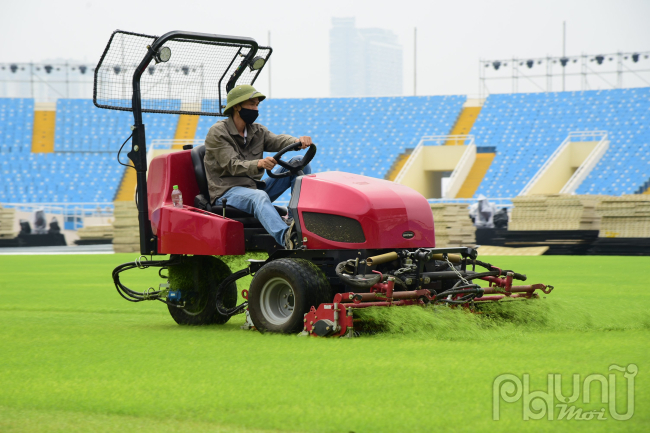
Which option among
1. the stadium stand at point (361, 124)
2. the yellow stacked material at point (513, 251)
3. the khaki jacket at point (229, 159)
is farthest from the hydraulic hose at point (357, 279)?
the stadium stand at point (361, 124)

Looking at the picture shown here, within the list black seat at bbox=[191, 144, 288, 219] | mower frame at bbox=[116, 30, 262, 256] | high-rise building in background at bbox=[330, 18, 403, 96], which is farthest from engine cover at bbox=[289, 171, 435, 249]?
high-rise building in background at bbox=[330, 18, 403, 96]

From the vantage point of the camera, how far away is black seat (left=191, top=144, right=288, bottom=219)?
622 centimetres

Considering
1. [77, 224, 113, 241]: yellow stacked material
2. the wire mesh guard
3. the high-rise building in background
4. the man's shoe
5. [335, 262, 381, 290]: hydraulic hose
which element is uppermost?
the high-rise building in background

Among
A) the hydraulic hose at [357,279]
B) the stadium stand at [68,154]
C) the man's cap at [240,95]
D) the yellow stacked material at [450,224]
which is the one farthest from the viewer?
the stadium stand at [68,154]

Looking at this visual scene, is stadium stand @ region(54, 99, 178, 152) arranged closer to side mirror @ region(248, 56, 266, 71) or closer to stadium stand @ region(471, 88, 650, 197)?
stadium stand @ region(471, 88, 650, 197)

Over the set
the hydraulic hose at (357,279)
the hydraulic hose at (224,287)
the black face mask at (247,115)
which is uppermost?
the black face mask at (247,115)

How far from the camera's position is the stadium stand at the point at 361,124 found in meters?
39.2

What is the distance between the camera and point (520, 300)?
6082mm

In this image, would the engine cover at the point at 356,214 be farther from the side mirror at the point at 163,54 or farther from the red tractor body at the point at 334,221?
the side mirror at the point at 163,54

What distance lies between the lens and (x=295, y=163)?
6273 mm

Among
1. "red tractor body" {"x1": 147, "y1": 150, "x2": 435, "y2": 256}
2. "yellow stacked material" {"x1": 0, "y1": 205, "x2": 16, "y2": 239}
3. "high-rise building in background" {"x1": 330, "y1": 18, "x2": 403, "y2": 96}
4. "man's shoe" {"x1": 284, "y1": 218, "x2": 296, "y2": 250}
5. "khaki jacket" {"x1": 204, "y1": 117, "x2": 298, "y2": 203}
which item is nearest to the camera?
"red tractor body" {"x1": 147, "y1": 150, "x2": 435, "y2": 256}

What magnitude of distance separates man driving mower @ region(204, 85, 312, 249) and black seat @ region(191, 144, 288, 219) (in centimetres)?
6

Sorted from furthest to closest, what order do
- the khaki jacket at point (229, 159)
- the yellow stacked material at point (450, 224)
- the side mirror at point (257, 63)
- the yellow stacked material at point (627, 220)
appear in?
1. the yellow stacked material at point (450, 224)
2. the yellow stacked material at point (627, 220)
3. the side mirror at point (257, 63)
4. the khaki jacket at point (229, 159)

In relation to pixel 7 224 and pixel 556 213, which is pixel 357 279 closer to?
pixel 556 213
